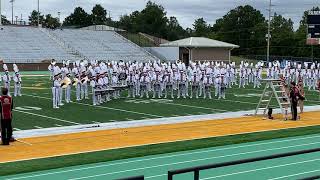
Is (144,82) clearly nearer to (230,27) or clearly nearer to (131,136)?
(131,136)

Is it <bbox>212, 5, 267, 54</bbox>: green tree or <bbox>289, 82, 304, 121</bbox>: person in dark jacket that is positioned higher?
<bbox>212, 5, 267, 54</bbox>: green tree

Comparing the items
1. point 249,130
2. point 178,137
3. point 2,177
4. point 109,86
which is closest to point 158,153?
point 178,137

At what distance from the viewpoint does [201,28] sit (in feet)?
376

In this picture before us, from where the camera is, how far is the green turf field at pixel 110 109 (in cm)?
1856

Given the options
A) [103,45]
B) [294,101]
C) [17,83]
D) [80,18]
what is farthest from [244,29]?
[294,101]

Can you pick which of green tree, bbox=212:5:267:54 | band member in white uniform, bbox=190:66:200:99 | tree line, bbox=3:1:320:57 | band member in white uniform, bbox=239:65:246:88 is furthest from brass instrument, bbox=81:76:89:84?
green tree, bbox=212:5:267:54

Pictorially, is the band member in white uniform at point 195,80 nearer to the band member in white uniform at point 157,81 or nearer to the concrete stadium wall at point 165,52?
the band member in white uniform at point 157,81

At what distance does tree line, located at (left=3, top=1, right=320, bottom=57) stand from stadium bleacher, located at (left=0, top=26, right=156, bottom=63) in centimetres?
1952

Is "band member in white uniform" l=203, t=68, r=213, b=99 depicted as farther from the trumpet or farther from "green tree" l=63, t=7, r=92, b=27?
"green tree" l=63, t=7, r=92, b=27

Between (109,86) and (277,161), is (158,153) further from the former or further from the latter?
(109,86)

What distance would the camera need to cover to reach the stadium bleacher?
60406 millimetres

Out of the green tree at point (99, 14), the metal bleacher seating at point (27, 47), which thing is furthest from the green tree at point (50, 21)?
the metal bleacher seating at point (27, 47)

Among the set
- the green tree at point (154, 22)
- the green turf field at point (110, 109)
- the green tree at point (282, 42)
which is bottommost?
the green turf field at point (110, 109)

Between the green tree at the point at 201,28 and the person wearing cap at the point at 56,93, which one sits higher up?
the green tree at the point at 201,28
